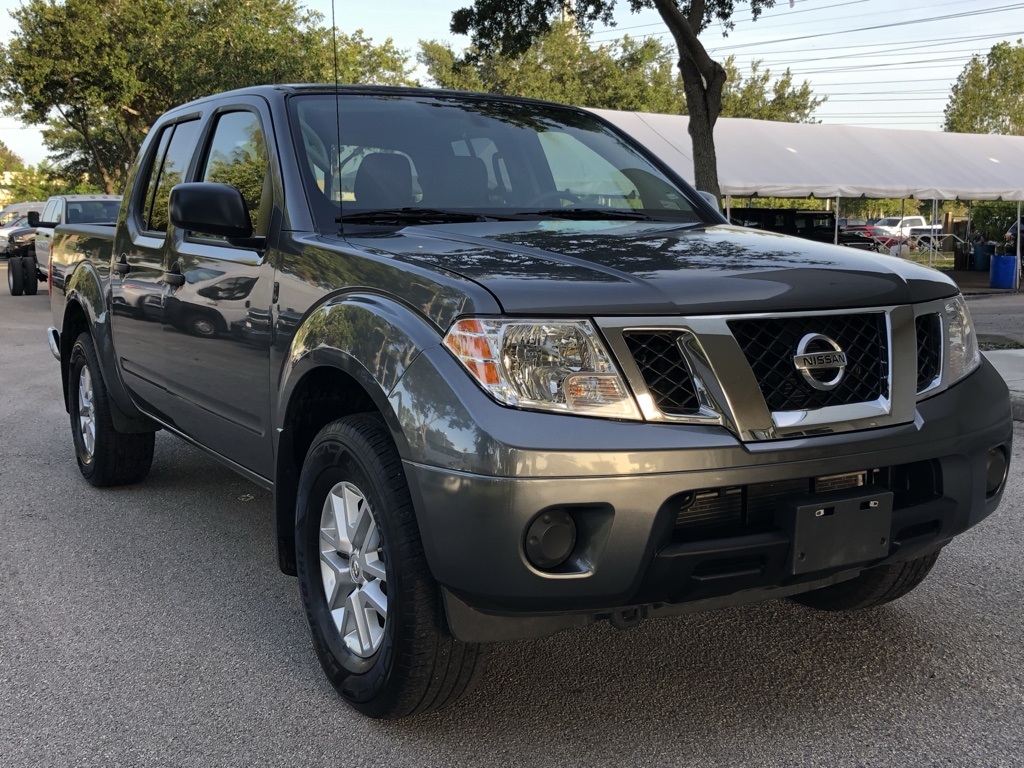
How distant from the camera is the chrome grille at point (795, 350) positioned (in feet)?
8.40

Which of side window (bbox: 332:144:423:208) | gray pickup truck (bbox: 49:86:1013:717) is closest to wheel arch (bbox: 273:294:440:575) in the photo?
gray pickup truck (bbox: 49:86:1013:717)

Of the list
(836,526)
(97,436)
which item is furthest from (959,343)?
(97,436)

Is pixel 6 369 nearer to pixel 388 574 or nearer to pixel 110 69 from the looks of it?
pixel 388 574

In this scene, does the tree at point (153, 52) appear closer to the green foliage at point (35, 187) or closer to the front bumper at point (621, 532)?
the front bumper at point (621, 532)

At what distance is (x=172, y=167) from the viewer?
4.77 metres

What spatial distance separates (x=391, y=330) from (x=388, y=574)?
2.05ft

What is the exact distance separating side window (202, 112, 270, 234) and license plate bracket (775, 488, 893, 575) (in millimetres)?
2032

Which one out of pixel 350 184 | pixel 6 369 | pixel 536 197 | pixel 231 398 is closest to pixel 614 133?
pixel 536 197

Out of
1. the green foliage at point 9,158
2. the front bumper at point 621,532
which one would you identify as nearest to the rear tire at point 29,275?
the front bumper at point 621,532

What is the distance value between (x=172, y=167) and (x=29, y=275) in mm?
17673

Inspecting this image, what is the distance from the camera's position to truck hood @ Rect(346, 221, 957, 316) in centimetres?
252

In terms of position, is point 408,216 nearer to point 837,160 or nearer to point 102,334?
point 102,334

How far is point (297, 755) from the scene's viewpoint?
9.21ft

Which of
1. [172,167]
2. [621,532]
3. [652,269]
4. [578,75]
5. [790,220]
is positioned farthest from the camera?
[578,75]
